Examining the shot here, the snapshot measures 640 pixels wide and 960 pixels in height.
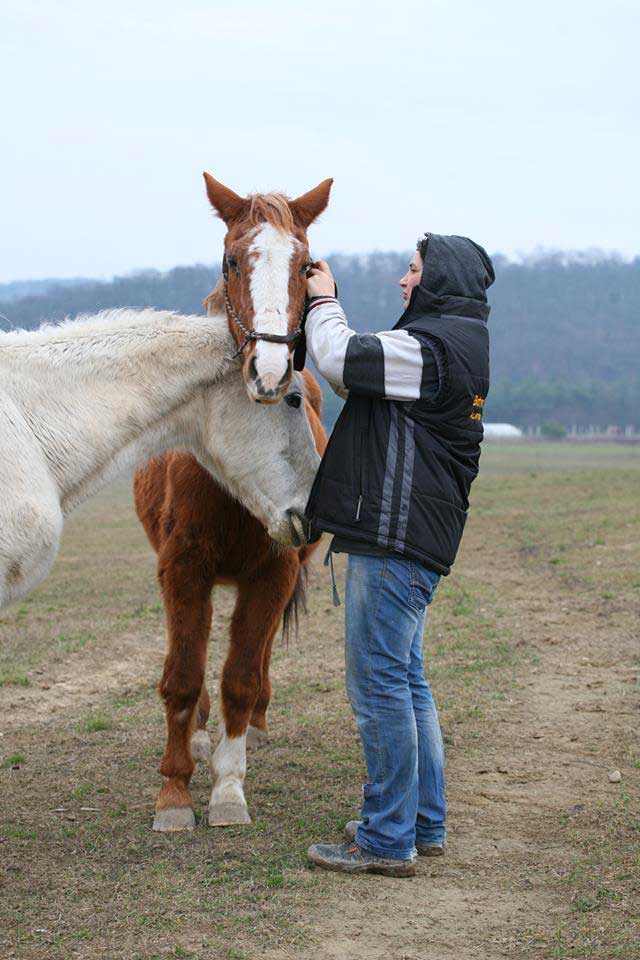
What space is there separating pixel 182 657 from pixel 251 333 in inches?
68.6

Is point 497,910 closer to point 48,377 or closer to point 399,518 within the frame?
point 399,518

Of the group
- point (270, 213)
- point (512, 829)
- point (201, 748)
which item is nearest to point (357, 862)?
point (512, 829)

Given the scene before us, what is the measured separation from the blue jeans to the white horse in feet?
1.61

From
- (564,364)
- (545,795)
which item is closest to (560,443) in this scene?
Result: (564,364)

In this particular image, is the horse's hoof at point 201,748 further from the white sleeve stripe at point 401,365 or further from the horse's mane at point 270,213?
the horse's mane at point 270,213

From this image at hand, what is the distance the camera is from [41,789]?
18.3 feet

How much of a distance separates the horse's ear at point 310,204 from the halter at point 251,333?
361 millimetres

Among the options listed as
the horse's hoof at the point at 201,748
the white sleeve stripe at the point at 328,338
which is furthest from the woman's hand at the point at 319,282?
the horse's hoof at the point at 201,748

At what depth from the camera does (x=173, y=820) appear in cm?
501

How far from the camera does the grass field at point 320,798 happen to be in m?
3.81

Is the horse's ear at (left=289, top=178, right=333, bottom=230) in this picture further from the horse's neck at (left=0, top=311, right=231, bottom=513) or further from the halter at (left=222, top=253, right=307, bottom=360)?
the horse's neck at (left=0, top=311, right=231, bottom=513)

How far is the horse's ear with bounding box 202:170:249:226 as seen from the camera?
14.8 feet

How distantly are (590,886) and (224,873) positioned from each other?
1444 mm

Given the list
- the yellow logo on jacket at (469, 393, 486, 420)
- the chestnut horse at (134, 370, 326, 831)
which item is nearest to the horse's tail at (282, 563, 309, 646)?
the chestnut horse at (134, 370, 326, 831)
